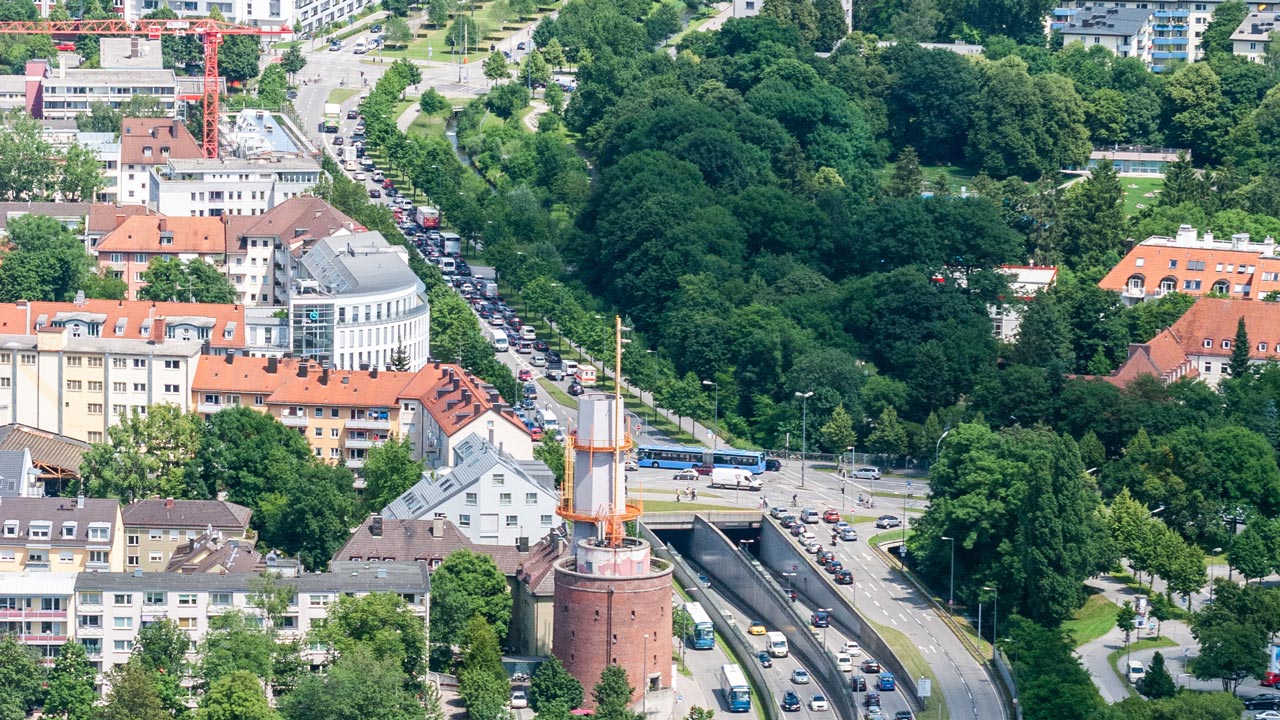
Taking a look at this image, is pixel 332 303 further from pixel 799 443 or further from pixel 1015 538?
pixel 1015 538

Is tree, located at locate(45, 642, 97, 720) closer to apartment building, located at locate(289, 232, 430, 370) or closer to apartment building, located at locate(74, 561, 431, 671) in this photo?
apartment building, located at locate(74, 561, 431, 671)

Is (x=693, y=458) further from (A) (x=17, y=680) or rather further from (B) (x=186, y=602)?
(A) (x=17, y=680)

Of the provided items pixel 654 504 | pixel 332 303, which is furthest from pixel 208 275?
pixel 654 504

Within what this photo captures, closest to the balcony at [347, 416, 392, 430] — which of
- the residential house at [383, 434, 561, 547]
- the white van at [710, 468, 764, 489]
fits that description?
the residential house at [383, 434, 561, 547]

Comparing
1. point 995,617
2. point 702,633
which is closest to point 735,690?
point 702,633

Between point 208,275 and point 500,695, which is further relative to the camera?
point 208,275
